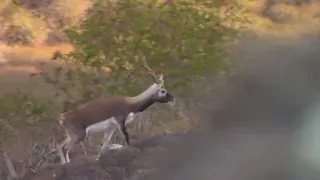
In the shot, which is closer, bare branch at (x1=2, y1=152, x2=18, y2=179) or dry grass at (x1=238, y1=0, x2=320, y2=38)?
bare branch at (x1=2, y1=152, x2=18, y2=179)

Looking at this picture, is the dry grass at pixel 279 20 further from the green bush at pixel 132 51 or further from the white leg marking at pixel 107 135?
the white leg marking at pixel 107 135

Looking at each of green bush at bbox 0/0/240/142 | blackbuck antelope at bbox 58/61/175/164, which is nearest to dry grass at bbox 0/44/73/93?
green bush at bbox 0/0/240/142

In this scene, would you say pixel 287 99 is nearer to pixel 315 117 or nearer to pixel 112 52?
pixel 315 117

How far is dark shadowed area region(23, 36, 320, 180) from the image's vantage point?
160 cm

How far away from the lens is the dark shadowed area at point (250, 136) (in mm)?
1604

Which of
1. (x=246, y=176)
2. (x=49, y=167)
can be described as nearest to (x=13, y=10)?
(x=49, y=167)

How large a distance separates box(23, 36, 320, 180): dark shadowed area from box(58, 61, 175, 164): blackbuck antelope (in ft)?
0.23

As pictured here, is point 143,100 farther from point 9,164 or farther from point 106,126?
point 9,164

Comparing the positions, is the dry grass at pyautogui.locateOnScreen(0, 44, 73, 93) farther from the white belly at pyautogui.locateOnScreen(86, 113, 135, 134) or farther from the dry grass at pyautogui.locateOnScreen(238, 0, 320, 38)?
the dry grass at pyautogui.locateOnScreen(238, 0, 320, 38)

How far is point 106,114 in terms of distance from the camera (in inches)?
62.9

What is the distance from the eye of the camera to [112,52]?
163 cm

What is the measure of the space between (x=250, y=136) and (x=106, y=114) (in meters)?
0.51

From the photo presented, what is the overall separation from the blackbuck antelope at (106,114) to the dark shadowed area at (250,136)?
0.07m

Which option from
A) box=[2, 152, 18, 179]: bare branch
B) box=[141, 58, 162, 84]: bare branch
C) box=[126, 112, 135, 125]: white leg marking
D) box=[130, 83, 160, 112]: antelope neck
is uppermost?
box=[141, 58, 162, 84]: bare branch
